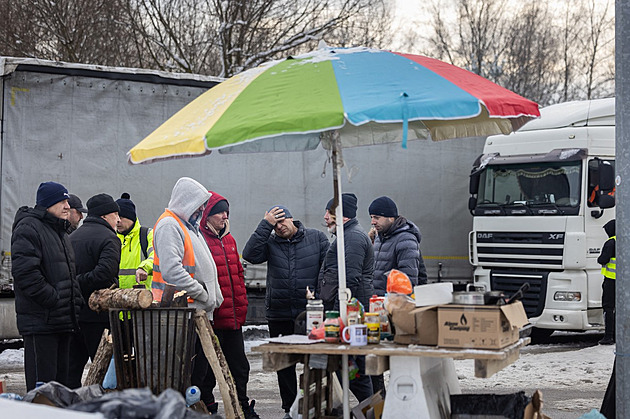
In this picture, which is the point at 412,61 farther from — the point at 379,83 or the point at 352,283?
the point at 352,283

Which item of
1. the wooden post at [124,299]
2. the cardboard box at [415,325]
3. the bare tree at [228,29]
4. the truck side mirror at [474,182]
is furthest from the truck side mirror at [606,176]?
the bare tree at [228,29]

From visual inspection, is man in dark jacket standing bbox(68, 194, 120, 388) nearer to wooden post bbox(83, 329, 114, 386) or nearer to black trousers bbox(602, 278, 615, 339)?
wooden post bbox(83, 329, 114, 386)

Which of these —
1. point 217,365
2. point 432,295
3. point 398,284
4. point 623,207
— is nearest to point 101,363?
point 217,365

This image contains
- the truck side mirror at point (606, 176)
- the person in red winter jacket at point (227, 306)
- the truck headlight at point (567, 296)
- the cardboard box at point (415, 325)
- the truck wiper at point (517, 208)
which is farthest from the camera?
the truck wiper at point (517, 208)

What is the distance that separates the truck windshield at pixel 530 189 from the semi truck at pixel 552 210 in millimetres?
14

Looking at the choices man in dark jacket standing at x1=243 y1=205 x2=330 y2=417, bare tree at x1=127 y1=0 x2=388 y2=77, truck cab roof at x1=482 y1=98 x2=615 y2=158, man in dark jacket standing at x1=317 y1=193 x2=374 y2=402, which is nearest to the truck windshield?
truck cab roof at x1=482 y1=98 x2=615 y2=158

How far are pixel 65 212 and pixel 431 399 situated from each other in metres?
3.33

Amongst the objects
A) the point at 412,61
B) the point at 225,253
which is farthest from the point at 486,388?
the point at 412,61

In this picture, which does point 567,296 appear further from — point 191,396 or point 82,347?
point 191,396

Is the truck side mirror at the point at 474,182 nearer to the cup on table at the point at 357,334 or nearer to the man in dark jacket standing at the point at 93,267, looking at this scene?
the man in dark jacket standing at the point at 93,267

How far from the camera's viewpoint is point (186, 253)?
6621mm

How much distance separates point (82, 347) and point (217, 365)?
1958mm

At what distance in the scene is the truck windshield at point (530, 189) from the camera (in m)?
12.0

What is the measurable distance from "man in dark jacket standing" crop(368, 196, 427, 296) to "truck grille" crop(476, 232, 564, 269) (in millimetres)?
4759
